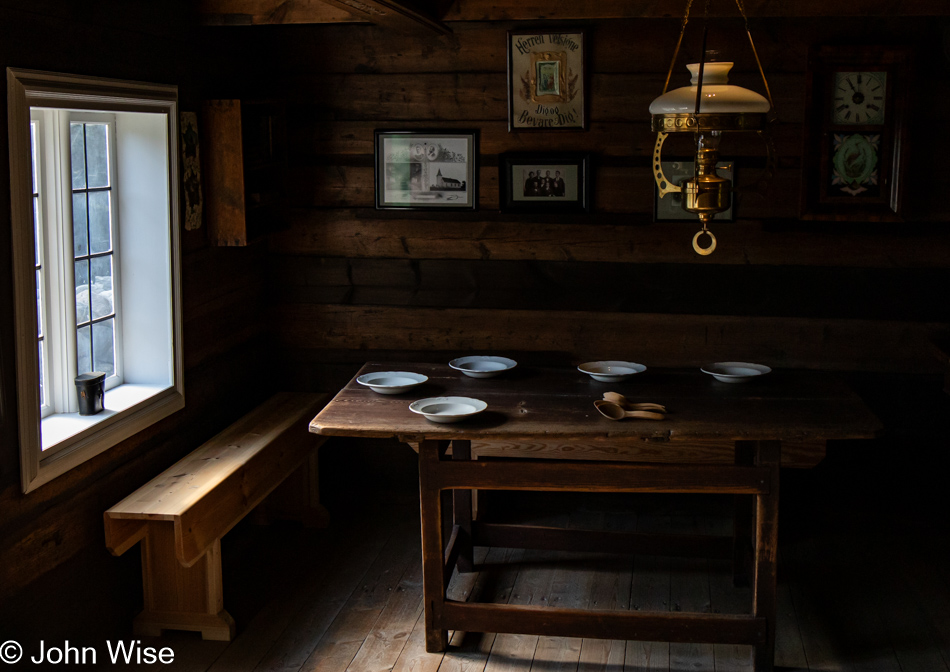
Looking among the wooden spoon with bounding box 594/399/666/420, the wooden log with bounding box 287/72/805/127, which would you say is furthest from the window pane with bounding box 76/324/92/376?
the wooden spoon with bounding box 594/399/666/420

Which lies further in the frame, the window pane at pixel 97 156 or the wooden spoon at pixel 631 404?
the window pane at pixel 97 156

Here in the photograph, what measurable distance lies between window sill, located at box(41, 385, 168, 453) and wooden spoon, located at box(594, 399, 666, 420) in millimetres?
1807

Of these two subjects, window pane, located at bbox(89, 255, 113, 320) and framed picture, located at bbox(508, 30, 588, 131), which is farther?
framed picture, located at bbox(508, 30, 588, 131)

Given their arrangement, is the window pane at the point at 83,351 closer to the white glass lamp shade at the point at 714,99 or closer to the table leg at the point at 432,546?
the table leg at the point at 432,546

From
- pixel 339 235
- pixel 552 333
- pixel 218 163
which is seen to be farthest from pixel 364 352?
pixel 218 163

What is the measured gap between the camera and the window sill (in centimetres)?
332

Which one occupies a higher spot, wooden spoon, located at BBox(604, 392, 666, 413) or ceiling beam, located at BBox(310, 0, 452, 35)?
ceiling beam, located at BBox(310, 0, 452, 35)

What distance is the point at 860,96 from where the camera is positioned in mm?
4469

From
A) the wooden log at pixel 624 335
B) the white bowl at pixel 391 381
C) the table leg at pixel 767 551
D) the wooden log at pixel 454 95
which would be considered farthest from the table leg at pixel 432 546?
the wooden log at pixel 454 95

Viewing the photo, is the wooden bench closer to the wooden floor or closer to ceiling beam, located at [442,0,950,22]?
the wooden floor

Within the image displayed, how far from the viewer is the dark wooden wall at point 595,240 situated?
4.61 meters

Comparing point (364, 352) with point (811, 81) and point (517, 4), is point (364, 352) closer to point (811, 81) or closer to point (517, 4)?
point (517, 4)

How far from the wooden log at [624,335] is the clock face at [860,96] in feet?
3.23

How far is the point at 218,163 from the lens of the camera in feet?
13.9
